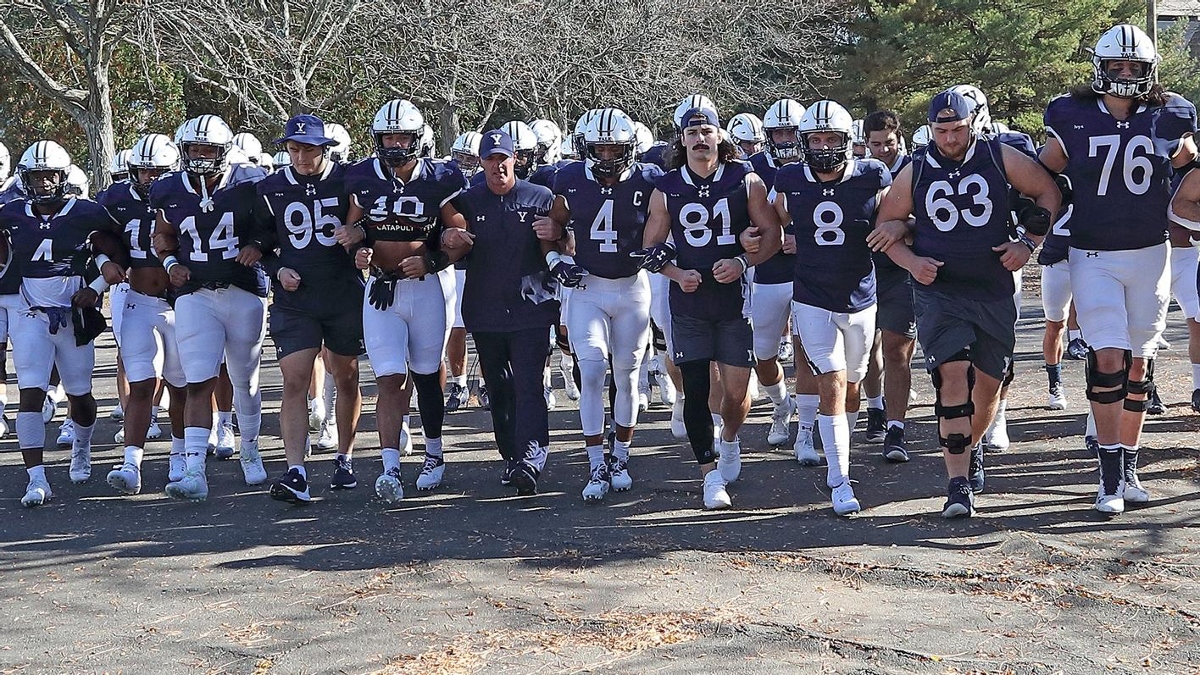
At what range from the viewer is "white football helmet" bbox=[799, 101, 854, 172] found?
7113 millimetres

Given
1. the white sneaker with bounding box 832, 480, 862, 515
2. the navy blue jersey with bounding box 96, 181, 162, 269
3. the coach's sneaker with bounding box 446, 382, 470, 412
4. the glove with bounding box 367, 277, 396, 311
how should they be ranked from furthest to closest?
1. the coach's sneaker with bounding box 446, 382, 470, 412
2. the navy blue jersey with bounding box 96, 181, 162, 269
3. the glove with bounding box 367, 277, 396, 311
4. the white sneaker with bounding box 832, 480, 862, 515

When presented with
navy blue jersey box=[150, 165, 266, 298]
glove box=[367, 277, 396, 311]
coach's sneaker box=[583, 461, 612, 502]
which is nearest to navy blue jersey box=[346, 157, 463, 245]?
glove box=[367, 277, 396, 311]

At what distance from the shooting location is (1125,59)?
6.60 meters

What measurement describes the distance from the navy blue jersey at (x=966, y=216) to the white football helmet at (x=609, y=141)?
5.33ft

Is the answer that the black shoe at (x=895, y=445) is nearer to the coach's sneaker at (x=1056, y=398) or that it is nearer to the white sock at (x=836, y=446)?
the white sock at (x=836, y=446)

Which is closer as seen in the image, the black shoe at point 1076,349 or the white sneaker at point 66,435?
the white sneaker at point 66,435

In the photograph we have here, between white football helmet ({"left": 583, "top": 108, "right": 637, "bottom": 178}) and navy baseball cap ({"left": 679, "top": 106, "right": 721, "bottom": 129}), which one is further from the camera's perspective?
white football helmet ({"left": 583, "top": 108, "right": 637, "bottom": 178})

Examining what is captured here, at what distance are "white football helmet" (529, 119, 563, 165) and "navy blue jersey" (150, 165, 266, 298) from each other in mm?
3324

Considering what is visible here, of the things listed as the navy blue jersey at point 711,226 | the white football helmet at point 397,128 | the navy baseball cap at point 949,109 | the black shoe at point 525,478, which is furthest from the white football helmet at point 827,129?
the black shoe at point 525,478

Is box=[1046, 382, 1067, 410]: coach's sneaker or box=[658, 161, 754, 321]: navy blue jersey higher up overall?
box=[658, 161, 754, 321]: navy blue jersey

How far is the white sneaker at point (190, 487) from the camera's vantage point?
25.6 ft

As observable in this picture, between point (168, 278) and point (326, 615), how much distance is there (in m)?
3.31

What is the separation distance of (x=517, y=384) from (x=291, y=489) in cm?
136

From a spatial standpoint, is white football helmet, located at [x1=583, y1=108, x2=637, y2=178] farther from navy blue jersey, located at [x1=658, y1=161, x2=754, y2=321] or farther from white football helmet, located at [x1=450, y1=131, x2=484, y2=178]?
white football helmet, located at [x1=450, y1=131, x2=484, y2=178]
